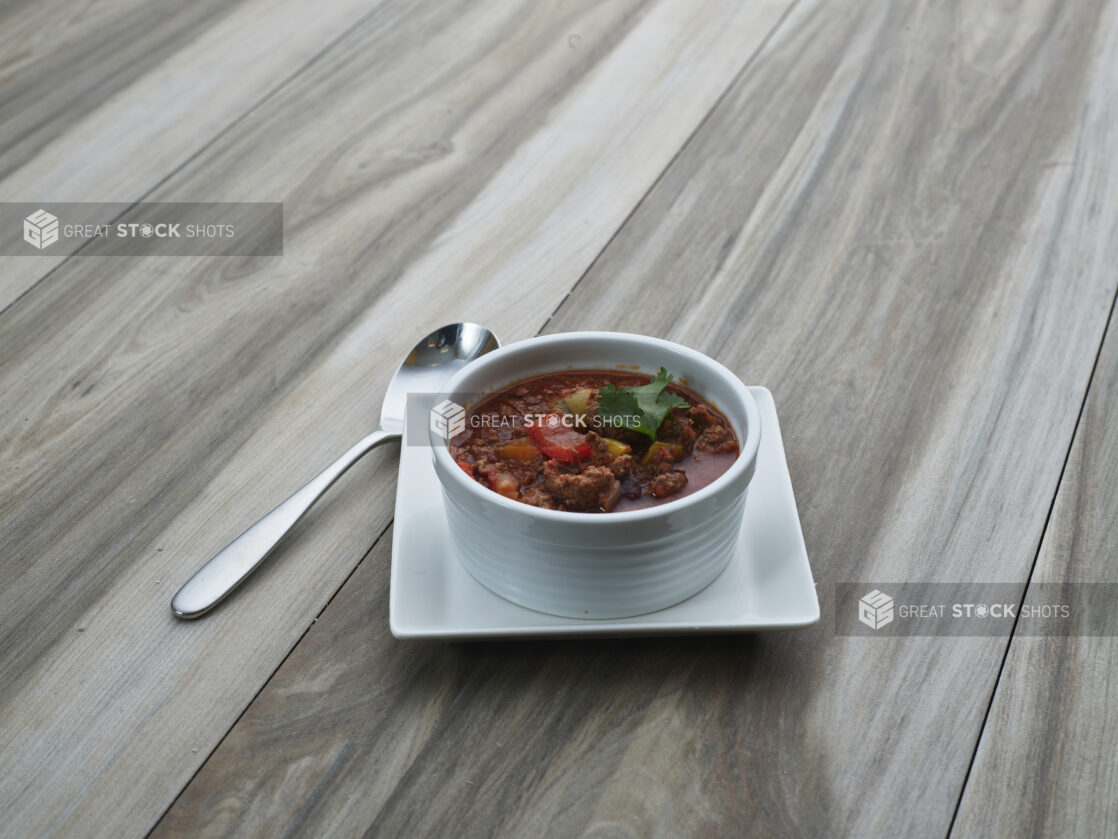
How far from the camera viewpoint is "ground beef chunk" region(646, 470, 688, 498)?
3.11 ft

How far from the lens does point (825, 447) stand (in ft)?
4.02

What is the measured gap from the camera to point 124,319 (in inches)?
56.8

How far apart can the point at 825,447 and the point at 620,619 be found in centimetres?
42

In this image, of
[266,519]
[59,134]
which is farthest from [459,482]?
[59,134]

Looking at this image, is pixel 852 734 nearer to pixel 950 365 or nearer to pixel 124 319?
pixel 950 365

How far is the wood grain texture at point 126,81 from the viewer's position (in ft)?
5.60

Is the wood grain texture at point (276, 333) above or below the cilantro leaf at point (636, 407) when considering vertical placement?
below

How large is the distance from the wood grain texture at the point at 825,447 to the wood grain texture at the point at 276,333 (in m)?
0.07

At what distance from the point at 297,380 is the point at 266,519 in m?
0.30
